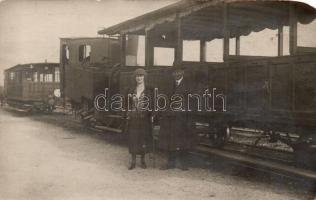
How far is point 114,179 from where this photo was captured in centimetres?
639

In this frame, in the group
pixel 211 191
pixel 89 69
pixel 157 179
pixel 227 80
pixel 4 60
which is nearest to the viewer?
pixel 211 191

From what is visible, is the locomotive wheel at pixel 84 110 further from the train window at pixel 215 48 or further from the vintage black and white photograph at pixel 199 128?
the train window at pixel 215 48

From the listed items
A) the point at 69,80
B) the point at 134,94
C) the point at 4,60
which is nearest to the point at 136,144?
the point at 134,94

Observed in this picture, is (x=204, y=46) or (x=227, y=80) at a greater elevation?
(x=204, y=46)

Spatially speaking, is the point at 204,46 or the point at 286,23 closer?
the point at 286,23

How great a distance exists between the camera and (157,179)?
6.41m

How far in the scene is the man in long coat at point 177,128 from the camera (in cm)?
714

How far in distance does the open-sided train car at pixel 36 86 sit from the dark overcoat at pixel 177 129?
15.6m

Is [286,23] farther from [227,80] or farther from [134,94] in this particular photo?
[134,94]

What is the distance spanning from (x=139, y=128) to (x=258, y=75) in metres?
2.20

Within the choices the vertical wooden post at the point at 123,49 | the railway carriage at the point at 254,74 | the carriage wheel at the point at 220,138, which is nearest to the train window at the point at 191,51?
the vertical wooden post at the point at 123,49

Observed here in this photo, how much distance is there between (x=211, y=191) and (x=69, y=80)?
1011 centimetres

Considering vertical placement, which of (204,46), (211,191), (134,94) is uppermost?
(204,46)

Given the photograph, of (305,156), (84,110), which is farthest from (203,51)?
(305,156)
